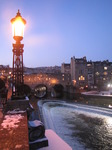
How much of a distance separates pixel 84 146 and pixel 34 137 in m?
6.31

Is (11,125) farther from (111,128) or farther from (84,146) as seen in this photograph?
(111,128)

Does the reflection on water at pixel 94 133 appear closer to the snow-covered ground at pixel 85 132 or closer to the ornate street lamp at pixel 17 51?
the snow-covered ground at pixel 85 132

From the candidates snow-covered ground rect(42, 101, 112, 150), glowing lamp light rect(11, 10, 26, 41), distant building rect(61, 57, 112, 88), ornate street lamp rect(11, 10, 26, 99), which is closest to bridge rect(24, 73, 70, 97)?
distant building rect(61, 57, 112, 88)

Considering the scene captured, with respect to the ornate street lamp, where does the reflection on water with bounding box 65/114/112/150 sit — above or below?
below

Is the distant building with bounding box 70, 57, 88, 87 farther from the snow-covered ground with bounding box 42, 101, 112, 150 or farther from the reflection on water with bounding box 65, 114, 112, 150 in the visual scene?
the reflection on water with bounding box 65, 114, 112, 150

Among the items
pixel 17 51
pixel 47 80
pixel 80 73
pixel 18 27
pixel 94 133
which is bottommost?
pixel 94 133

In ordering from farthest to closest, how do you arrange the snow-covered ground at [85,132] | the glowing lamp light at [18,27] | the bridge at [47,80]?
1. the bridge at [47,80]
2. the snow-covered ground at [85,132]
3. the glowing lamp light at [18,27]

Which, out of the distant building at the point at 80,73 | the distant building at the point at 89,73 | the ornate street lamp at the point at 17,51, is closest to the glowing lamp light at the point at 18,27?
the ornate street lamp at the point at 17,51

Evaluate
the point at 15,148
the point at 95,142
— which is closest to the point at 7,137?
the point at 15,148

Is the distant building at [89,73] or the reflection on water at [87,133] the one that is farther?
the distant building at [89,73]

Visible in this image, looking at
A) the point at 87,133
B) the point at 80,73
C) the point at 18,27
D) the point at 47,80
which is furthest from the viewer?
the point at 47,80

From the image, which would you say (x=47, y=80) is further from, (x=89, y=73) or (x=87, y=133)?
(x=87, y=133)

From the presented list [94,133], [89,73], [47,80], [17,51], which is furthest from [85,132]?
[89,73]

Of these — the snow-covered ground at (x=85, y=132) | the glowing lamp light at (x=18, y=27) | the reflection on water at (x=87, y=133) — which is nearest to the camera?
the glowing lamp light at (x=18, y=27)
